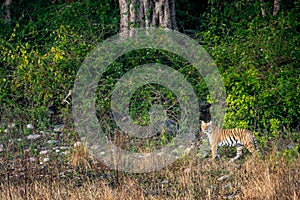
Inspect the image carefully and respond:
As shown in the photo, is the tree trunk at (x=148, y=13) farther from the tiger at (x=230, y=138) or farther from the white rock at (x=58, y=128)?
the tiger at (x=230, y=138)

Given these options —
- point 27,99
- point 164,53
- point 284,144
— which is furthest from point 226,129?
point 27,99

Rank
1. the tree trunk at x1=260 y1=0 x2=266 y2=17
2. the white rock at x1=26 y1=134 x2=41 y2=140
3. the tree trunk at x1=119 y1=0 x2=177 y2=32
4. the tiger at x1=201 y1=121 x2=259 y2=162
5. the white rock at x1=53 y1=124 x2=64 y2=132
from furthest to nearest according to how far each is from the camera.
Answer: the tree trunk at x1=260 y1=0 x2=266 y2=17
the tree trunk at x1=119 y1=0 x2=177 y2=32
the white rock at x1=53 y1=124 x2=64 y2=132
the white rock at x1=26 y1=134 x2=41 y2=140
the tiger at x1=201 y1=121 x2=259 y2=162

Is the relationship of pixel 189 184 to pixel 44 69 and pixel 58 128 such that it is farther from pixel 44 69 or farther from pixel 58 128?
pixel 44 69

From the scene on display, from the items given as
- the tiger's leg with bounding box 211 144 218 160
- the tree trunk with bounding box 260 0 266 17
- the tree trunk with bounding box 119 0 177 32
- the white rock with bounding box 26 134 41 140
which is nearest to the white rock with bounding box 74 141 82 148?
the white rock with bounding box 26 134 41 140

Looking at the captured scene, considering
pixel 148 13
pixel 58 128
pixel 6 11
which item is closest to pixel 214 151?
pixel 58 128

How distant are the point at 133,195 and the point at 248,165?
1911 millimetres

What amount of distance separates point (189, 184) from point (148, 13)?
4.85 meters

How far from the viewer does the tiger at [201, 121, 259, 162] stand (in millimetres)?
8844

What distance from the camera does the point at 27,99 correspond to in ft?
37.3

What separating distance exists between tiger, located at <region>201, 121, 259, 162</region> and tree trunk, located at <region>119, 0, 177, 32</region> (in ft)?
10.7

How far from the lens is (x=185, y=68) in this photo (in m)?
10.6

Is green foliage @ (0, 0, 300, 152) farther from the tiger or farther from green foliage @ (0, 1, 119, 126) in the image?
the tiger

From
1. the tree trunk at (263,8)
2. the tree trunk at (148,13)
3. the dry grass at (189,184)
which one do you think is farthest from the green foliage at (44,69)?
the tree trunk at (263,8)

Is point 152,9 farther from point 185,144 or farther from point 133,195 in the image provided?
point 133,195
